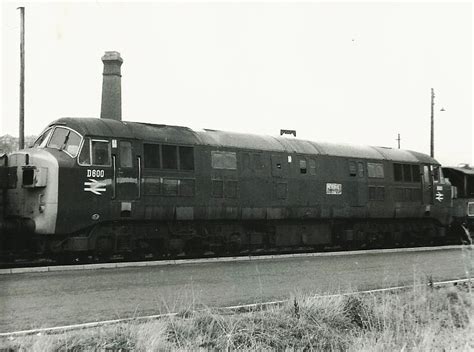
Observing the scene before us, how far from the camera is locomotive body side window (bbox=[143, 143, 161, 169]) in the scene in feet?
53.5

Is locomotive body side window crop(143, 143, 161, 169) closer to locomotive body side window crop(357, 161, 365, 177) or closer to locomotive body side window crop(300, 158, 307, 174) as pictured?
locomotive body side window crop(300, 158, 307, 174)

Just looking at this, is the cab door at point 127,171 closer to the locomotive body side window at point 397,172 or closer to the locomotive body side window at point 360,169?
the locomotive body side window at point 360,169

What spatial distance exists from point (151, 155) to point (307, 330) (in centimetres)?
944

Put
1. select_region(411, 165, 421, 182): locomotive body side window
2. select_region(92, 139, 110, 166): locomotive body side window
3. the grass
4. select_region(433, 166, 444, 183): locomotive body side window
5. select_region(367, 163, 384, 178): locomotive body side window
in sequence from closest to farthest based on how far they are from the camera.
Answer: the grass < select_region(92, 139, 110, 166): locomotive body side window < select_region(367, 163, 384, 178): locomotive body side window < select_region(411, 165, 421, 182): locomotive body side window < select_region(433, 166, 444, 183): locomotive body side window

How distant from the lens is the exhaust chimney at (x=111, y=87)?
35.7 m

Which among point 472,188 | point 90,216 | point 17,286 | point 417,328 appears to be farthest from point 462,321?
point 472,188

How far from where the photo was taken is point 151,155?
54.0ft

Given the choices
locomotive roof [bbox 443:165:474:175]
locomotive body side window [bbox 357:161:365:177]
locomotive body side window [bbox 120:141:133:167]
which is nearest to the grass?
locomotive body side window [bbox 120:141:133:167]

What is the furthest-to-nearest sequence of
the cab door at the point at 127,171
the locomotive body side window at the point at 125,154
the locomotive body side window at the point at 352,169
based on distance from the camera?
the locomotive body side window at the point at 352,169 < the locomotive body side window at the point at 125,154 < the cab door at the point at 127,171

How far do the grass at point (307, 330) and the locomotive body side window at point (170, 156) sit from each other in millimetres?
8108

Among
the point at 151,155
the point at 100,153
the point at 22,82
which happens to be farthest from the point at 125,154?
the point at 22,82

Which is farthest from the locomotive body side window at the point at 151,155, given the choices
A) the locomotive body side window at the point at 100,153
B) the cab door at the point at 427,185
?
the cab door at the point at 427,185

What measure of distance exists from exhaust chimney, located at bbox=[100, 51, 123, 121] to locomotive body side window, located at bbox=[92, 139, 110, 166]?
2026cm

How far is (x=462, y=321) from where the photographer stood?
9227mm
